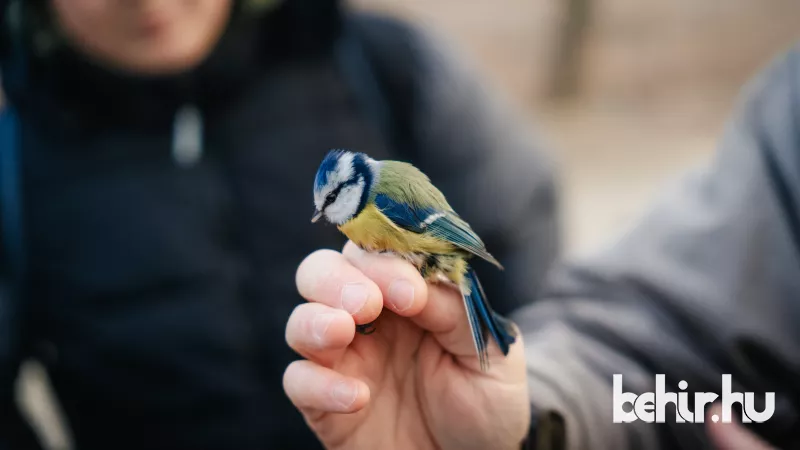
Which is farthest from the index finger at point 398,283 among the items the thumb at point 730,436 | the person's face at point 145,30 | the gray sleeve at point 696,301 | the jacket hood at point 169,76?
the jacket hood at point 169,76

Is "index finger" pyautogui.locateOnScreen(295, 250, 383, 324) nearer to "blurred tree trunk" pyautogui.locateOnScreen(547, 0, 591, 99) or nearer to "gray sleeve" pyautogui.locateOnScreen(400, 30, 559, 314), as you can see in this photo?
"gray sleeve" pyautogui.locateOnScreen(400, 30, 559, 314)

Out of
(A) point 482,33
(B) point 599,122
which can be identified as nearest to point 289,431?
(A) point 482,33

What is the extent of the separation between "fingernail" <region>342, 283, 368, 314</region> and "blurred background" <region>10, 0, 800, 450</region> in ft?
3.16

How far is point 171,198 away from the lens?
0.71 m

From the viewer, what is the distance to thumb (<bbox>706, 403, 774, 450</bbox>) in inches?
17.5

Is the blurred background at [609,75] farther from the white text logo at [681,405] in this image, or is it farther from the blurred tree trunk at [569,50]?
the white text logo at [681,405]

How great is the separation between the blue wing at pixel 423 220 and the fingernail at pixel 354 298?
5 cm

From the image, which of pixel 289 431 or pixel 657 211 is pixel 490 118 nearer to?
pixel 657 211

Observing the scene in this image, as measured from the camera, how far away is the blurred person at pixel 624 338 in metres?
0.37

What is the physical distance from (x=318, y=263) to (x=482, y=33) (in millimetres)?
1273

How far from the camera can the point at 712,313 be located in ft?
1.90

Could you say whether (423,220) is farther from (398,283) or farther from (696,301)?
(696,301)

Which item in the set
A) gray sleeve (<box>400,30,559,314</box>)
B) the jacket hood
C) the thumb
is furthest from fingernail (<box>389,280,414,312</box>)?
the jacket hood

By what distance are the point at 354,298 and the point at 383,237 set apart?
47mm
